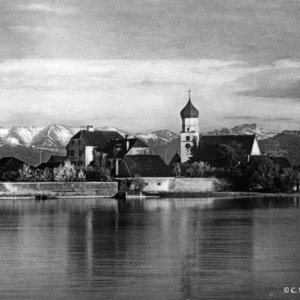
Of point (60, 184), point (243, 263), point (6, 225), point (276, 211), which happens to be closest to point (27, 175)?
point (60, 184)

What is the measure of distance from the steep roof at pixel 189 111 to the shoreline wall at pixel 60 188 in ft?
78.2

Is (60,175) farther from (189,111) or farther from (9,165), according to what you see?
(189,111)

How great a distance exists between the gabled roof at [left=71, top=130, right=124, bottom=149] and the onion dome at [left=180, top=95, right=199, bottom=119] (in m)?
7.37

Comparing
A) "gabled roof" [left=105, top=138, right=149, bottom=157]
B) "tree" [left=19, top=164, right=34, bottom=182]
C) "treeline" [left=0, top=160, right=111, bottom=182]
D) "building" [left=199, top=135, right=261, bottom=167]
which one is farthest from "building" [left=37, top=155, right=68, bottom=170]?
"building" [left=199, top=135, right=261, bottom=167]

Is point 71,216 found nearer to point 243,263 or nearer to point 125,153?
point 243,263

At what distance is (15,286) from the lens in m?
21.4

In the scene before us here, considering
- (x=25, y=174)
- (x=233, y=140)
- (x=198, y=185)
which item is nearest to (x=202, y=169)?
(x=198, y=185)

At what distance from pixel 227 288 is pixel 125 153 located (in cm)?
6699

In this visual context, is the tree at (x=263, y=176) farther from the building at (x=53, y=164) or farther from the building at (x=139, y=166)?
the building at (x=53, y=164)

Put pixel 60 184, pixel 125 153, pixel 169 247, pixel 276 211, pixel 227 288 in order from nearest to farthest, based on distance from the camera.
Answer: pixel 227 288
pixel 169 247
pixel 276 211
pixel 60 184
pixel 125 153

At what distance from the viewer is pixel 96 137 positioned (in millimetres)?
94375

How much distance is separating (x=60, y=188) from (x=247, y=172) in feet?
56.6

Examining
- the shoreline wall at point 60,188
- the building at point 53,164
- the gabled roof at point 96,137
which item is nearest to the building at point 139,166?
the shoreline wall at point 60,188

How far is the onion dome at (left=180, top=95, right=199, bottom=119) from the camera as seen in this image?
96.6 metres
